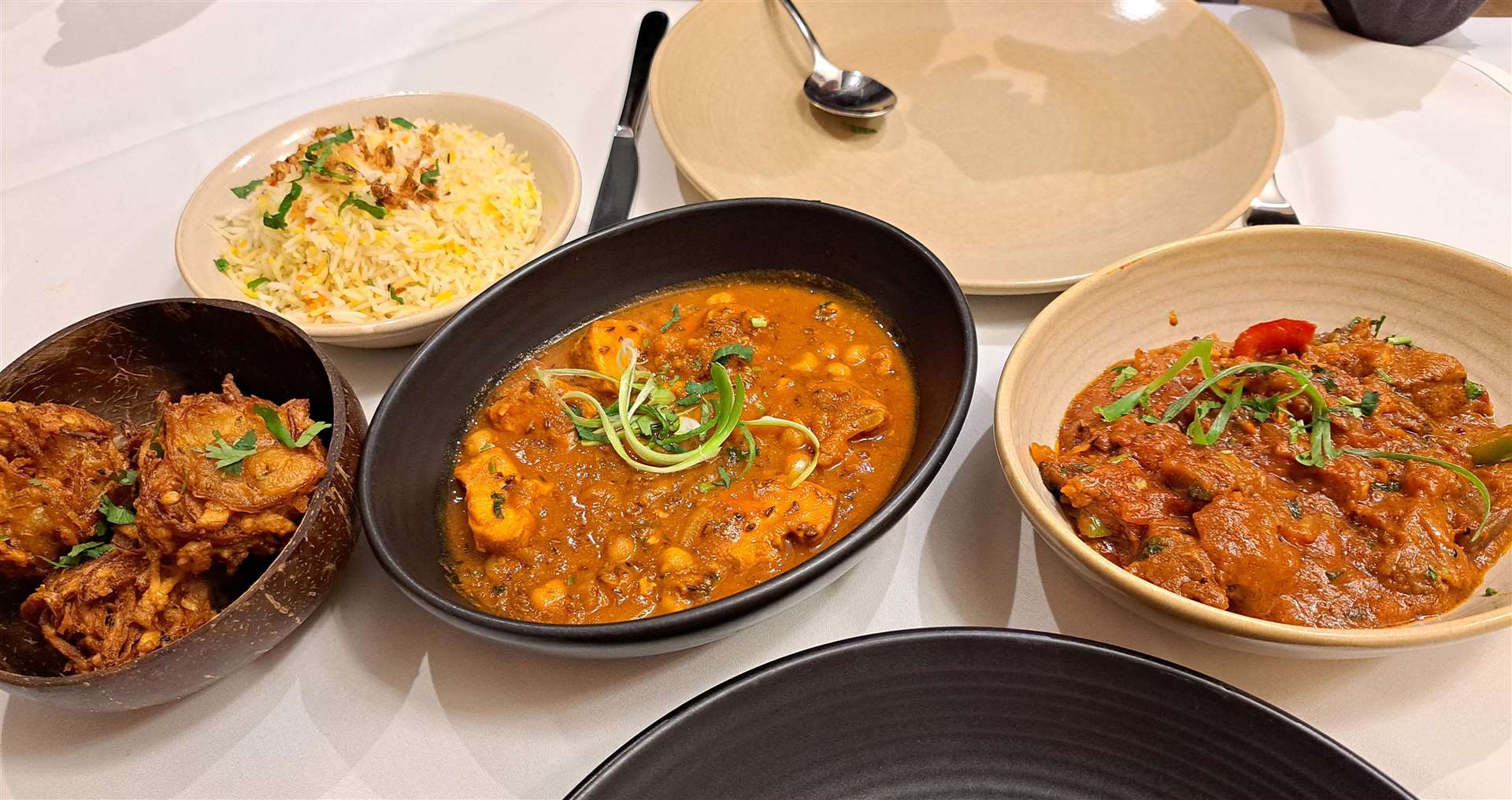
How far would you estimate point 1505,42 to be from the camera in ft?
10.1

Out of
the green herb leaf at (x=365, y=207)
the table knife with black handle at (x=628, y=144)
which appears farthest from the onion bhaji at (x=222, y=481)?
the table knife with black handle at (x=628, y=144)

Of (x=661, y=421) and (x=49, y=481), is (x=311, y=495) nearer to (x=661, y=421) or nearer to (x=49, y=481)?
(x=49, y=481)

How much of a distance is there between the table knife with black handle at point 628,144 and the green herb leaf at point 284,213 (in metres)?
0.82

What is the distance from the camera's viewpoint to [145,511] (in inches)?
66.1

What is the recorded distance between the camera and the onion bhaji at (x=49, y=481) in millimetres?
1755

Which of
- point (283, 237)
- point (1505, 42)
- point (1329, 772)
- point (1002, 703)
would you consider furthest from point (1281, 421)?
point (283, 237)

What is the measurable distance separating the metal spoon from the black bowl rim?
1.83m

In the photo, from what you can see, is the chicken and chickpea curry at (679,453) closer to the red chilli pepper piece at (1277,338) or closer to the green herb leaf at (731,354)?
the green herb leaf at (731,354)

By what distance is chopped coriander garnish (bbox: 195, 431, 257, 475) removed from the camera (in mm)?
1710

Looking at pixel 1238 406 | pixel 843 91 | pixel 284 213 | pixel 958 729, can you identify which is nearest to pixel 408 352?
pixel 284 213

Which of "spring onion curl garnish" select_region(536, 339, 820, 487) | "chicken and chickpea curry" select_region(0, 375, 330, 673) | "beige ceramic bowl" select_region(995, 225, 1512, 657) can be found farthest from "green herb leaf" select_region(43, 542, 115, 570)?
"beige ceramic bowl" select_region(995, 225, 1512, 657)

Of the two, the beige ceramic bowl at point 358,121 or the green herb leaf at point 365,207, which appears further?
the green herb leaf at point 365,207

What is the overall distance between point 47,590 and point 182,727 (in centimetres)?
38

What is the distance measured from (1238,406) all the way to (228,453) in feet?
6.80
